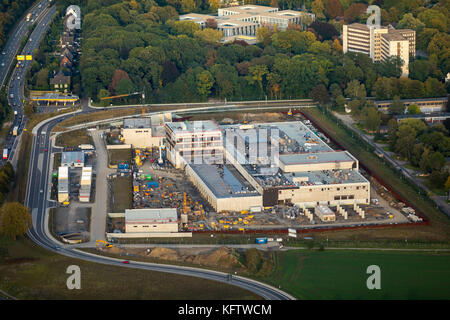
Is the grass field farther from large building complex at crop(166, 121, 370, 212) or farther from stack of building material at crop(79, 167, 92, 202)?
stack of building material at crop(79, 167, 92, 202)

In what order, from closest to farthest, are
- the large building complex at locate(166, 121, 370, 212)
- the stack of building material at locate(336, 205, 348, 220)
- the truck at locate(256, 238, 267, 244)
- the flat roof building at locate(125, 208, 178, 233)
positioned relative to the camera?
1. the truck at locate(256, 238, 267, 244)
2. the flat roof building at locate(125, 208, 178, 233)
3. the stack of building material at locate(336, 205, 348, 220)
4. the large building complex at locate(166, 121, 370, 212)

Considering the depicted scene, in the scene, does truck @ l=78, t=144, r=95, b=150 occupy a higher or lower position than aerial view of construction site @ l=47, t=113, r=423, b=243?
higher

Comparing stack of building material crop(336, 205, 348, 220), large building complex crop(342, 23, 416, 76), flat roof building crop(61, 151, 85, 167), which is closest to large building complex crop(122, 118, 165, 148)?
flat roof building crop(61, 151, 85, 167)

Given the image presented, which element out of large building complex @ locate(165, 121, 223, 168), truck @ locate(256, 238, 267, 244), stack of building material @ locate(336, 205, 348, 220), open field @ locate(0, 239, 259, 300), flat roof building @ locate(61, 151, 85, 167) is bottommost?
open field @ locate(0, 239, 259, 300)

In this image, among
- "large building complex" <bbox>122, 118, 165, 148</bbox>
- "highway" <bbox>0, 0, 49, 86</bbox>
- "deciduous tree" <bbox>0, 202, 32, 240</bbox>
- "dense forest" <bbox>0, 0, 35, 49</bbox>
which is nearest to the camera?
"deciduous tree" <bbox>0, 202, 32, 240</bbox>

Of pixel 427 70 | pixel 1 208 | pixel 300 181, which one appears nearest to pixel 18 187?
pixel 1 208

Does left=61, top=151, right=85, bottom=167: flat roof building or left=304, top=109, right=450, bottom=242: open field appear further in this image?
left=61, top=151, right=85, bottom=167: flat roof building

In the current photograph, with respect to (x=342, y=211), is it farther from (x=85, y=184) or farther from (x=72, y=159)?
(x=72, y=159)

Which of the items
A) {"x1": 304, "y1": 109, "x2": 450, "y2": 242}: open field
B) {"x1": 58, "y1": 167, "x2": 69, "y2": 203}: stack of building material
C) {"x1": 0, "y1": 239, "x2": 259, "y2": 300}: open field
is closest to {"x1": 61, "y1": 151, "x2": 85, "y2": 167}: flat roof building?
{"x1": 58, "y1": 167, "x2": 69, "y2": 203}: stack of building material
